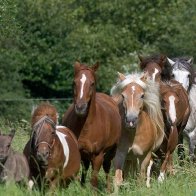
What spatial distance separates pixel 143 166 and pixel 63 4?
27.8 m

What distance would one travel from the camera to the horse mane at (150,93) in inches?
514

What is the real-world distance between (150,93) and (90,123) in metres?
1.28

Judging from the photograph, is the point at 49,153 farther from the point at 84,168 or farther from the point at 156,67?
the point at 156,67

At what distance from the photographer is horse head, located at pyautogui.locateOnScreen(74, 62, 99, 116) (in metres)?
12.0

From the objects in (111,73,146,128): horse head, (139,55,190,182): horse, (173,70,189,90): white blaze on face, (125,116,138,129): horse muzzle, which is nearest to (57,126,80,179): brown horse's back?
(125,116,138,129): horse muzzle

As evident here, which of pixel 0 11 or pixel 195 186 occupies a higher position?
pixel 0 11

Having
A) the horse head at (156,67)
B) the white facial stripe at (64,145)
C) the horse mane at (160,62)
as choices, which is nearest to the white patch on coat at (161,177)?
the horse head at (156,67)

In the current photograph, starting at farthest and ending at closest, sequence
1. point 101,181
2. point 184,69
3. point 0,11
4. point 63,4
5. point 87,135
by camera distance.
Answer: point 63,4 < point 0,11 < point 184,69 < point 101,181 < point 87,135

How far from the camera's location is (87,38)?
41188mm

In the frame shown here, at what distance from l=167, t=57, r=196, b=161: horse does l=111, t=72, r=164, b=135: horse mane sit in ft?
7.98

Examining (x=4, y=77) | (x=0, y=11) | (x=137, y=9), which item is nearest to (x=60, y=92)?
(x=4, y=77)

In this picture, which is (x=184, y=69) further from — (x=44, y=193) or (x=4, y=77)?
(x=4, y=77)

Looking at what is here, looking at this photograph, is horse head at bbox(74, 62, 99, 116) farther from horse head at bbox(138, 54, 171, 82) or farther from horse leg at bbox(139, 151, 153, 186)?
horse head at bbox(138, 54, 171, 82)

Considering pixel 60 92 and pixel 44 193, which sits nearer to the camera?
pixel 44 193
